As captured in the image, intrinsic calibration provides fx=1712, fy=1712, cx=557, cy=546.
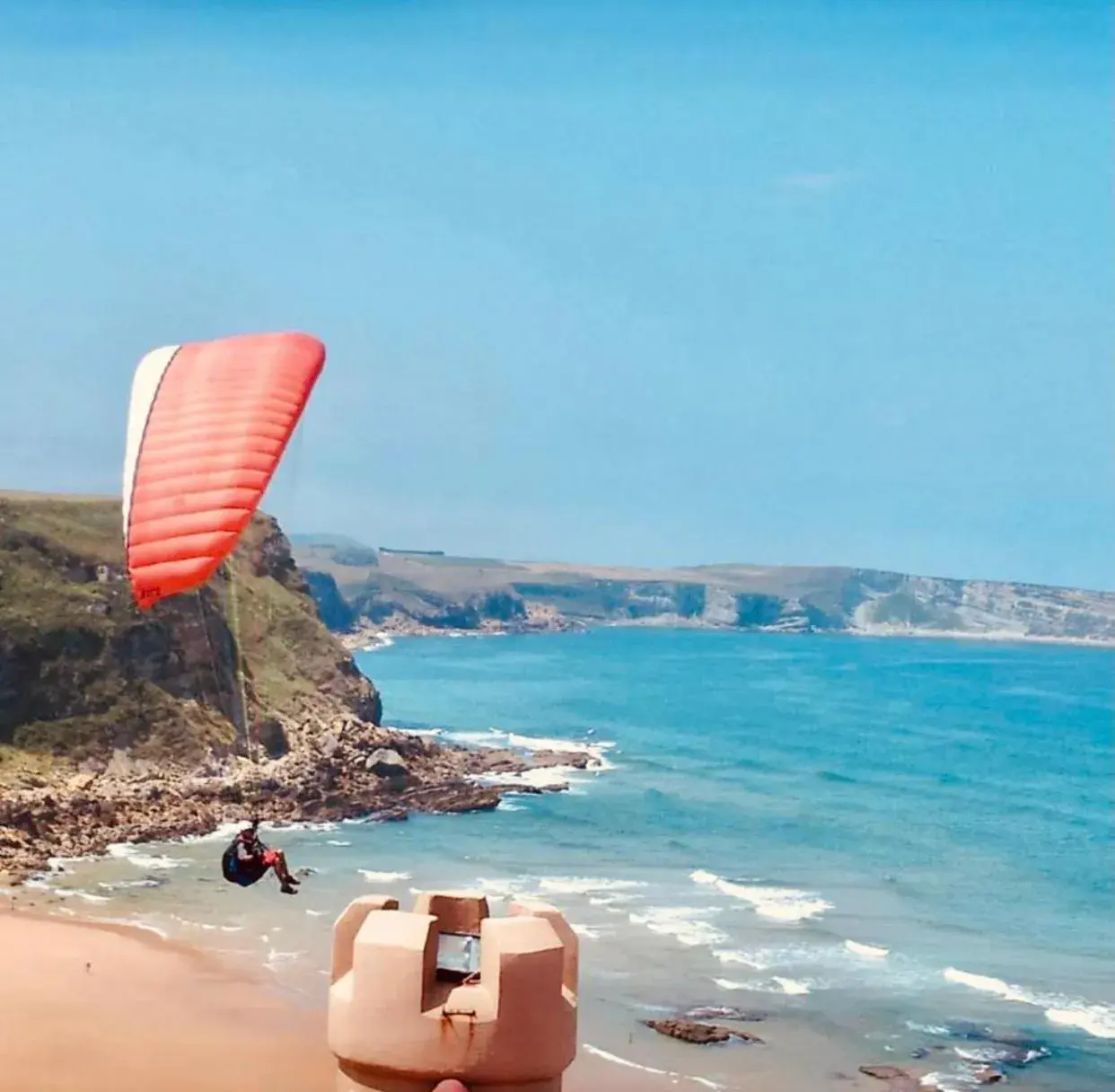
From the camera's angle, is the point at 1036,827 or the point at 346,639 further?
the point at 346,639

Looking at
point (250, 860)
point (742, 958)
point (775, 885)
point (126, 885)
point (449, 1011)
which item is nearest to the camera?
point (449, 1011)

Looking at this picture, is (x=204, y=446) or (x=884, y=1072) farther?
(x=884, y=1072)

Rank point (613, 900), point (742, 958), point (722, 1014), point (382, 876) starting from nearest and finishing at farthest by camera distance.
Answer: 1. point (722, 1014)
2. point (742, 958)
3. point (613, 900)
4. point (382, 876)

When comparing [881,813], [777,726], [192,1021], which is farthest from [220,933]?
[777,726]

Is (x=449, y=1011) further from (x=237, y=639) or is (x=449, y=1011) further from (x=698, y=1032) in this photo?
(x=698, y=1032)

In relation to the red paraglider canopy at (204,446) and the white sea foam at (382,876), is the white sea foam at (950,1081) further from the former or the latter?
the white sea foam at (382,876)

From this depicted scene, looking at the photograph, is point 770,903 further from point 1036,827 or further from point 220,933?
point 1036,827

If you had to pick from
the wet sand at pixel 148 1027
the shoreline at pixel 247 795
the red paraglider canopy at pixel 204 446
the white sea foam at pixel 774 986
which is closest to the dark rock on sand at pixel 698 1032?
the wet sand at pixel 148 1027

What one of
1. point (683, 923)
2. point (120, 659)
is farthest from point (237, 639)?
point (120, 659)
